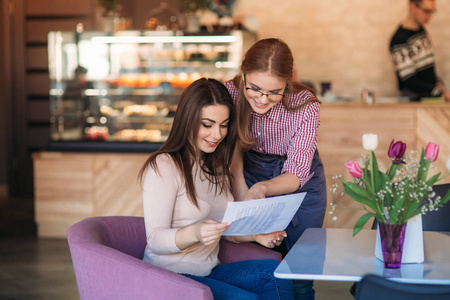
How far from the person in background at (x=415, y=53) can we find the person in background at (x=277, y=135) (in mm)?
2830

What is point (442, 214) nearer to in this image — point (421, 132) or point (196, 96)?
point (196, 96)

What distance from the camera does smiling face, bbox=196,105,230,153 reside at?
2145 millimetres

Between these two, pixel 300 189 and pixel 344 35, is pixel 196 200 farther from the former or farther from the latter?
pixel 344 35

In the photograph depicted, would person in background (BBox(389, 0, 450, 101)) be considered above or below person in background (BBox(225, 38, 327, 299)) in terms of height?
above

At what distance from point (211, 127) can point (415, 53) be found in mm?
3536

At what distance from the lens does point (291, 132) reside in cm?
244

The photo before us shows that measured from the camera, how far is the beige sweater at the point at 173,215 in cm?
201

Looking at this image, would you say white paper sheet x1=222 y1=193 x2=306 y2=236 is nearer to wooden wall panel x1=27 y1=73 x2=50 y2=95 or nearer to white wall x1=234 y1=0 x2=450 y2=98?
white wall x1=234 y1=0 x2=450 y2=98

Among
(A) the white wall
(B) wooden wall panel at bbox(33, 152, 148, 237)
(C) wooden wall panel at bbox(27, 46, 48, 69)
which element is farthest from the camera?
(C) wooden wall panel at bbox(27, 46, 48, 69)

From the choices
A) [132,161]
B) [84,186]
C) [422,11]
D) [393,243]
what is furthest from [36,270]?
[422,11]

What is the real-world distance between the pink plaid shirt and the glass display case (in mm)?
2456

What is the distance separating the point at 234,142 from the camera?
2.34 metres

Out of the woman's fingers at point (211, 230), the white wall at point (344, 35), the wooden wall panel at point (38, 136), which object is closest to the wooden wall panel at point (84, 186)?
the white wall at point (344, 35)

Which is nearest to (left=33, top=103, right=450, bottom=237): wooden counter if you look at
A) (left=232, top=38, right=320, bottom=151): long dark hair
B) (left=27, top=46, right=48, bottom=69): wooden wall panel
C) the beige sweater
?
(left=27, top=46, right=48, bottom=69): wooden wall panel
